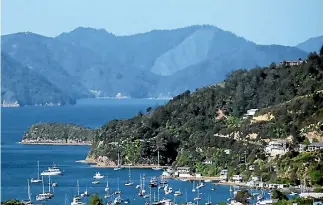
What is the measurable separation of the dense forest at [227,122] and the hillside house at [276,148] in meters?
0.39

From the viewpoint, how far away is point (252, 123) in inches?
1911

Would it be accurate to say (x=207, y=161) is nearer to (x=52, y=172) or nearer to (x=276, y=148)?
(x=276, y=148)

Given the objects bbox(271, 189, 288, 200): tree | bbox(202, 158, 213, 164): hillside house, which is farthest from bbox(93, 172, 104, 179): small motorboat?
bbox(271, 189, 288, 200): tree

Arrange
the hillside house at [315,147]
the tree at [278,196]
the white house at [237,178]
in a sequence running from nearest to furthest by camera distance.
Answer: the tree at [278,196]
the hillside house at [315,147]
the white house at [237,178]

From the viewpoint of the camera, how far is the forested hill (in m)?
46.6

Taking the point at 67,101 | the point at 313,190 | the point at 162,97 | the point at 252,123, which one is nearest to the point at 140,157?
the point at 252,123

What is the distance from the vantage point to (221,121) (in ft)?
178

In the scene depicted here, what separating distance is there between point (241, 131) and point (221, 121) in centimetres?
585

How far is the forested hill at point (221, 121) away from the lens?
4662cm

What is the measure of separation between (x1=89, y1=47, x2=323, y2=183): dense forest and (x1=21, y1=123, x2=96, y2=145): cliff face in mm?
9467

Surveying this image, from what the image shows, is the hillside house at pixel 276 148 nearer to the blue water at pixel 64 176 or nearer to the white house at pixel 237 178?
the white house at pixel 237 178

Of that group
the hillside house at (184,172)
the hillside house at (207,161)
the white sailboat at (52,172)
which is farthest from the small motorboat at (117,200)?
the white sailboat at (52,172)

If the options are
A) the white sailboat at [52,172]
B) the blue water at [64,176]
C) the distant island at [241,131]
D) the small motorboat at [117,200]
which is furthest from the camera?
the white sailboat at [52,172]

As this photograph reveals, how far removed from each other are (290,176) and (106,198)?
693 centimetres
